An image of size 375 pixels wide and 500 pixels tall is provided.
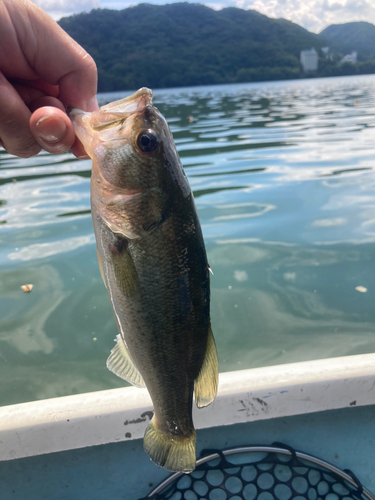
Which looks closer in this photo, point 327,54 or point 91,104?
point 91,104

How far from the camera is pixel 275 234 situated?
215 inches

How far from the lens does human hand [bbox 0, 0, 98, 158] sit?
168 cm

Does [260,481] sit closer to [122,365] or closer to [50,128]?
[122,365]

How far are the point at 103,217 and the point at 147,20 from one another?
364 ft

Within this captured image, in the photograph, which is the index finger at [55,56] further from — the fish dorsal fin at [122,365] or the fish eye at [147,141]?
the fish dorsal fin at [122,365]

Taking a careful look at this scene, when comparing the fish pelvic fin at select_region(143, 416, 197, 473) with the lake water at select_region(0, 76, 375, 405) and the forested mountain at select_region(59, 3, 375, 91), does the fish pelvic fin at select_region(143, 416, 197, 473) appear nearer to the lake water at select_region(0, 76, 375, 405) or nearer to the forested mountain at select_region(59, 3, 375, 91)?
the lake water at select_region(0, 76, 375, 405)

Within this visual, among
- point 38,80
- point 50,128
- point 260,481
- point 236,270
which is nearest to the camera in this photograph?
point 50,128

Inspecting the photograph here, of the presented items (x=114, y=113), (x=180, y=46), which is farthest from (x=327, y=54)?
(x=114, y=113)

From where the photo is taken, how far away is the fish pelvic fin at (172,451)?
1.66 m

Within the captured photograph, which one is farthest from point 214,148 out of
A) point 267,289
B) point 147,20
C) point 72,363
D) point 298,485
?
point 147,20

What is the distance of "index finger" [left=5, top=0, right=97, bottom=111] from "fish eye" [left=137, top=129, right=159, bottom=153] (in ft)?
2.64

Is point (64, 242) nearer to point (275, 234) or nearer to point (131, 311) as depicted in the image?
point (275, 234)

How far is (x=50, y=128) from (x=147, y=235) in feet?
2.25

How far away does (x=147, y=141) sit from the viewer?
1.46 meters
